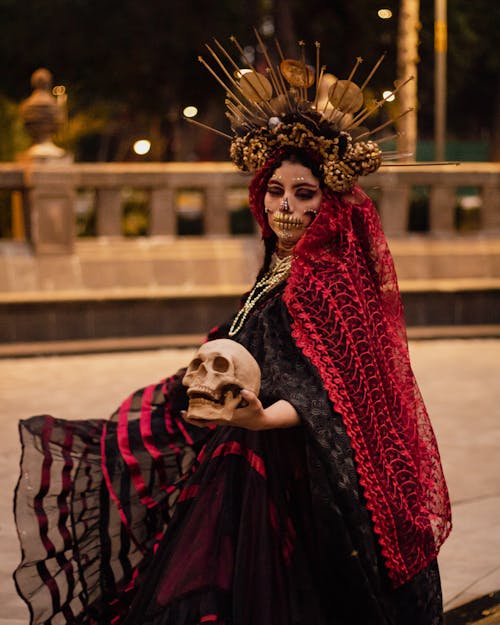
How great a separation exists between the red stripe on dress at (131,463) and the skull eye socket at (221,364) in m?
1.21

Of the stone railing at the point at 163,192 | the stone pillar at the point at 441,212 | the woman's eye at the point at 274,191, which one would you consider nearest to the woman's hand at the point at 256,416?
the woman's eye at the point at 274,191

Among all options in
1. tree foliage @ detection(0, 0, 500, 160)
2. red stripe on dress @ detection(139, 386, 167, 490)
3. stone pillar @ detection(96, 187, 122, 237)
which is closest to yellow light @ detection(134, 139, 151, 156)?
red stripe on dress @ detection(139, 386, 167, 490)

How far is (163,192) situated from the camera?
500 inches

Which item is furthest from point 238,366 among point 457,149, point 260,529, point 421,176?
point 457,149

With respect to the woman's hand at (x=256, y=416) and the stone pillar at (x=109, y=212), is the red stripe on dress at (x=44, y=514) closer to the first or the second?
the woman's hand at (x=256, y=416)

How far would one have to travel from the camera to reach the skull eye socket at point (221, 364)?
10.6 ft

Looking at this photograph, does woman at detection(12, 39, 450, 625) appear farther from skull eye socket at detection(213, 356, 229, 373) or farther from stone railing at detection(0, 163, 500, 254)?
stone railing at detection(0, 163, 500, 254)

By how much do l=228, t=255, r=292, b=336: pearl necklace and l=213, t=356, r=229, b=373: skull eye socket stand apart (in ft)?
2.25

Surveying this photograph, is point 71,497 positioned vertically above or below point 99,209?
below

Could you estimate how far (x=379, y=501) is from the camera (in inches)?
143

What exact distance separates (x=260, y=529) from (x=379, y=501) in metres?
0.36

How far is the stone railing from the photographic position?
40.4 ft

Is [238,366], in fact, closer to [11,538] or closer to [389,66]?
[11,538]

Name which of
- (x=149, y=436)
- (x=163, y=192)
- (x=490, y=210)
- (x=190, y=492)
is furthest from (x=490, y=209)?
(x=190, y=492)
